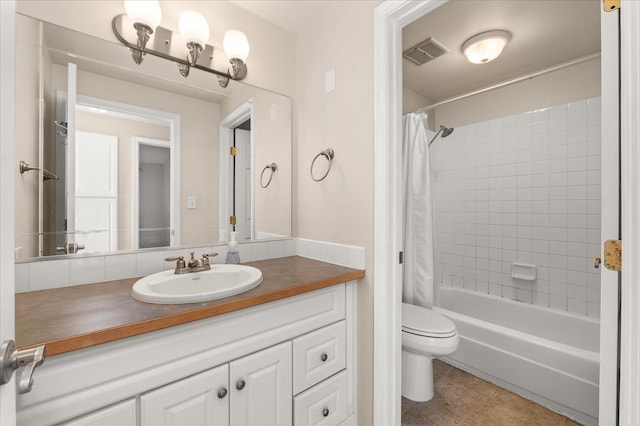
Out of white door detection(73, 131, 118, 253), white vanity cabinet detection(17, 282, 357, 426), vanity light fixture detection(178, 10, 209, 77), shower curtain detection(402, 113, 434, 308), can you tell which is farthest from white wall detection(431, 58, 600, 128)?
white door detection(73, 131, 118, 253)

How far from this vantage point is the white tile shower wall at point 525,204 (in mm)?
2107

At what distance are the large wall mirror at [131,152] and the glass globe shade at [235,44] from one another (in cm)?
15

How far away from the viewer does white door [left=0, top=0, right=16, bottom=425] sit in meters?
0.42

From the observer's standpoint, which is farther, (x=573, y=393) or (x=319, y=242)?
(x=319, y=242)

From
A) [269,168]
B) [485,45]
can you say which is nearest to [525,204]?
[485,45]

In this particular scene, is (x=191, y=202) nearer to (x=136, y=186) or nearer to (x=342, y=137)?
(x=136, y=186)

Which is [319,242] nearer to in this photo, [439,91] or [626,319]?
[626,319]

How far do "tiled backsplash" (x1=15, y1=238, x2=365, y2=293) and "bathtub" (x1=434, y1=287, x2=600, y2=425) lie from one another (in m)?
1.18

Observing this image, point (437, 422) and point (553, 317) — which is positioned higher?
point (553, 317)

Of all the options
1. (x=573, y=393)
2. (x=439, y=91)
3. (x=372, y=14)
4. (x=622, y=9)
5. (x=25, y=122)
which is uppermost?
(x=439, y=91)

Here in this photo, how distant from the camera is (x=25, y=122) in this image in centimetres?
104

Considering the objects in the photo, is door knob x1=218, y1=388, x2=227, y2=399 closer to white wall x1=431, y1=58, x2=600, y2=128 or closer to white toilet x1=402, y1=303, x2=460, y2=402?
white toilet x1=402, y1=303, x2=460, y2=402

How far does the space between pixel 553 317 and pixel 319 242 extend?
2.05 meters

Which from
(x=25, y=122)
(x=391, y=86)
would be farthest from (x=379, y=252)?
(x=25, y=122)
